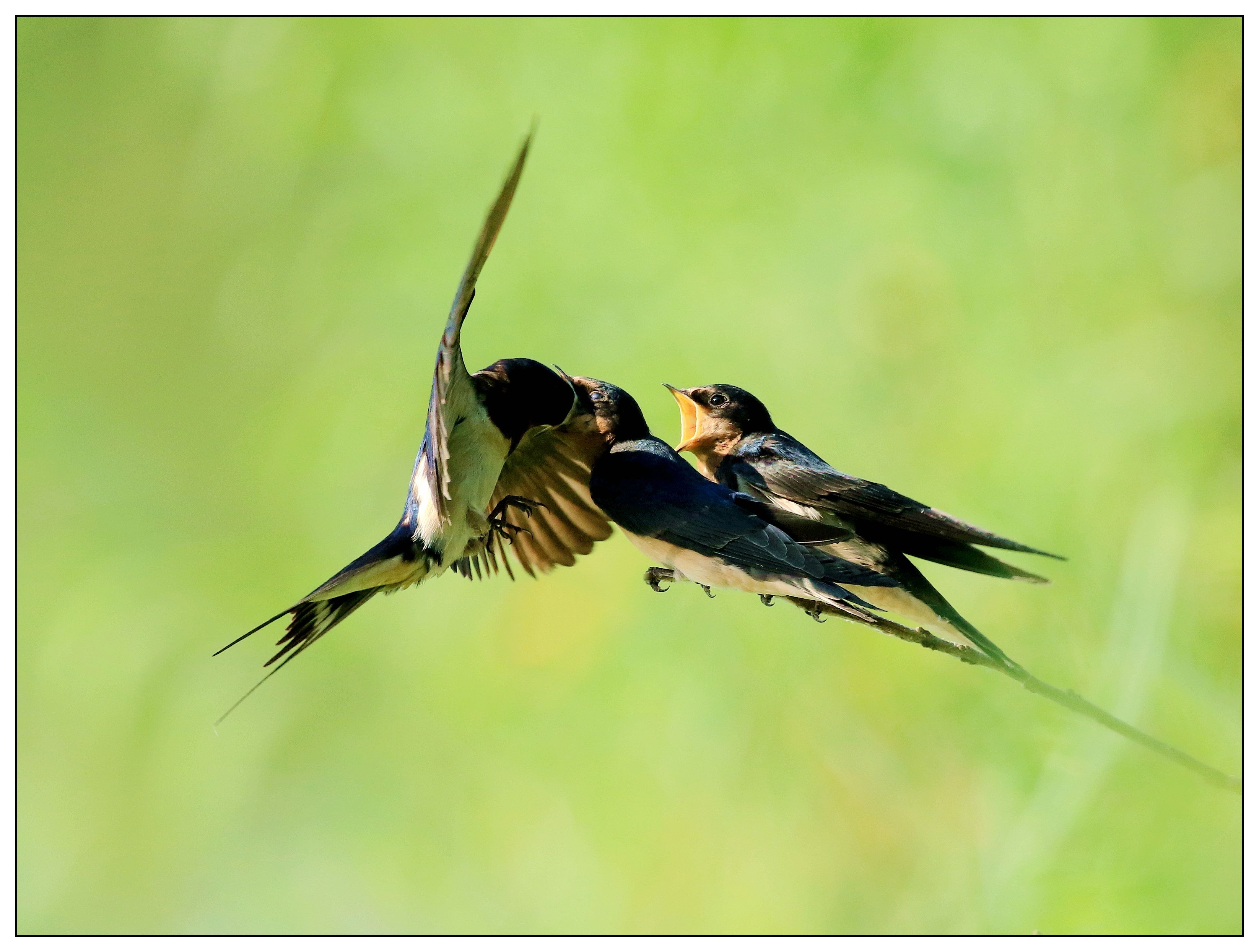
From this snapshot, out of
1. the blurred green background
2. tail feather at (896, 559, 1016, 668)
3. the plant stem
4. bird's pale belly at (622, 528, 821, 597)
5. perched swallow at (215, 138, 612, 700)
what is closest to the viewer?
the plant stem

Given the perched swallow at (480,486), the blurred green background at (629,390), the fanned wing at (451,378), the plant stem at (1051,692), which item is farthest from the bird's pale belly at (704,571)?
the blurred green background at (629,390)

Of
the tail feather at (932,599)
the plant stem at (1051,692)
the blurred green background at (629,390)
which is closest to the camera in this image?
the plant stem at (1051,692)

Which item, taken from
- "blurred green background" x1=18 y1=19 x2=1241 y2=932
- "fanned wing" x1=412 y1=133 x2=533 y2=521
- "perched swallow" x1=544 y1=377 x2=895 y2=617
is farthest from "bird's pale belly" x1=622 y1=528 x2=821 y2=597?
"blurred green background" x1=18 y1=19 x2=1241 y2=932

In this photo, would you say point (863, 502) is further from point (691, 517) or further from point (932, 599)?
point (691, 517)

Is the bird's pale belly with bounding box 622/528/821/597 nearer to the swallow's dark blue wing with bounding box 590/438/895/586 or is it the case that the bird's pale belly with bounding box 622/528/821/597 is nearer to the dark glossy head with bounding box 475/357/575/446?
the swallow's dark blue wing with bounding box 590/438/895/586

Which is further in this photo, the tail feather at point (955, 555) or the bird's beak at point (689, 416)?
the bird's beak at point (689, 416)

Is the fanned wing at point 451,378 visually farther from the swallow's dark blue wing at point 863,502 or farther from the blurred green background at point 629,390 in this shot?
the blurred green background at point 629,390

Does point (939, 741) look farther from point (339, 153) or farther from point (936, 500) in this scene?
point (339, 153)
